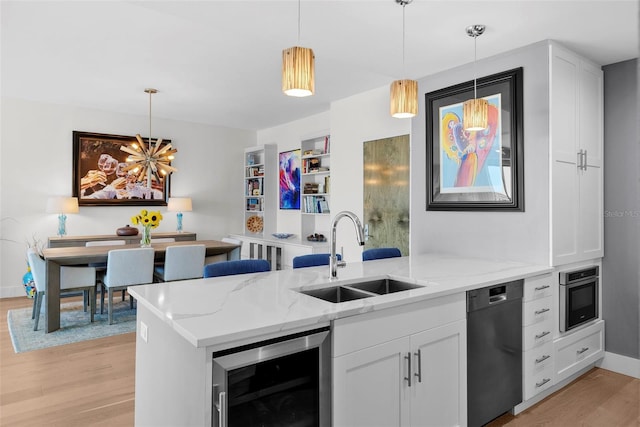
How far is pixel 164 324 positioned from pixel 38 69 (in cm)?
392

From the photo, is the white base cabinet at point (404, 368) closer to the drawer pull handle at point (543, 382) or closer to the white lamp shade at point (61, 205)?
the drawer pull handle at point (543, 382)

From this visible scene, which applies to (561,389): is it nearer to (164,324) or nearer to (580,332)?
(580,332)

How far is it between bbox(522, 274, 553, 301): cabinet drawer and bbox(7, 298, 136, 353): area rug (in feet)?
11.9

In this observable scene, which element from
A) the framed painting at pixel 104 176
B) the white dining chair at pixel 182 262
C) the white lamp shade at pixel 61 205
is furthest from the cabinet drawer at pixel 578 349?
the white lamp shade at pixel 61 205

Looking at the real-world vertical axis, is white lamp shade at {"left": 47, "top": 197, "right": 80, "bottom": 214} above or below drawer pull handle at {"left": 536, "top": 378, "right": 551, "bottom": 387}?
above

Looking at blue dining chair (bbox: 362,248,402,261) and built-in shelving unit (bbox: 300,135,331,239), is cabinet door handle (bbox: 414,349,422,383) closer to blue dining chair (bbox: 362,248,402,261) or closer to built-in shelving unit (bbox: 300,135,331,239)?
blue dining chair (bbox: 362,248,402,261)

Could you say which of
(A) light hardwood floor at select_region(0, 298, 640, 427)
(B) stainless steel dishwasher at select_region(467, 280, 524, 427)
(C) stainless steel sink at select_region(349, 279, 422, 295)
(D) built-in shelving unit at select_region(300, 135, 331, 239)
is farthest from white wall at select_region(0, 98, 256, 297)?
(B) stainless steel dishwasher at select_region(467, 280, 524, 427)

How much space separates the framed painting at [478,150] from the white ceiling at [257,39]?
0.95 ft

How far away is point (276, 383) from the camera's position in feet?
4.80


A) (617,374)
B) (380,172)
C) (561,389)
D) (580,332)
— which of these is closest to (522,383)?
(561,389)

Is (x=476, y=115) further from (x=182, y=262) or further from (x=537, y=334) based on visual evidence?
(x=182, y=262)

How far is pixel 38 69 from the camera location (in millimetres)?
4137

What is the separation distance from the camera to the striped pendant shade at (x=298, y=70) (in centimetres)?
182

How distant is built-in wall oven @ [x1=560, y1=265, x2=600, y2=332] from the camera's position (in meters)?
2.88
